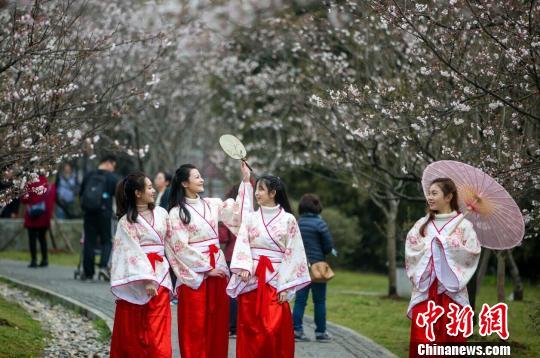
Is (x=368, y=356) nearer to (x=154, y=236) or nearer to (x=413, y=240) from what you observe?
(x=413, y=240)

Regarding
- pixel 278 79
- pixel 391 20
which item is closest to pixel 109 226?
pixel 278 79

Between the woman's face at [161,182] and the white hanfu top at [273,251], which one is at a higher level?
the woman's face at [161,182]

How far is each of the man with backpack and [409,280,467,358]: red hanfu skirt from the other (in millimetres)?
7499

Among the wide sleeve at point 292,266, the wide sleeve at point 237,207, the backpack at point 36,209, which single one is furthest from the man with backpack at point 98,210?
the wide sleeve at point 292,266

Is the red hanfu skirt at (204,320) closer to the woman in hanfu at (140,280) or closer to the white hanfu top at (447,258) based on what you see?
the woman in hanfu at (140,280)

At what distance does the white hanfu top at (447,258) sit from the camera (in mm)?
7750

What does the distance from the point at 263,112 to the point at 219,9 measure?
8.04ft

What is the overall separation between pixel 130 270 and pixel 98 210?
662 centimetres

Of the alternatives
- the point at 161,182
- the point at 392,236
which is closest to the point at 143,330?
the point at 161,182

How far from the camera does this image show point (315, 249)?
10.5 meters

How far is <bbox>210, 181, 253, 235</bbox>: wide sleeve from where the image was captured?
8.83m

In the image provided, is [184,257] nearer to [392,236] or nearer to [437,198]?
[437,198]

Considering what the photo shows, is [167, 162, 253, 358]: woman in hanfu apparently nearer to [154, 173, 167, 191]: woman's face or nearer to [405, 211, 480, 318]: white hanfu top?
[405, 211, 480, 318]: white hanfu top

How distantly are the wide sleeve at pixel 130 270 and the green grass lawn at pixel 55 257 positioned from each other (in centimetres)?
1053
